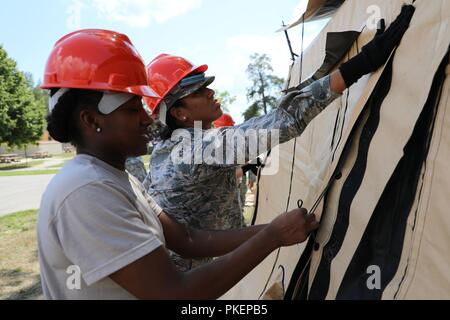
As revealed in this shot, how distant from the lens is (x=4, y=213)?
30.9ft

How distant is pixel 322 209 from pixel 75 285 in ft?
3.37

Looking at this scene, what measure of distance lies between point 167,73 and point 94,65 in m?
0.91

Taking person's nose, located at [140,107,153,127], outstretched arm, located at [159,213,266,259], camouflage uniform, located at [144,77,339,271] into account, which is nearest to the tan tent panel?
camouflage uniform, located at [144,77,339,271]

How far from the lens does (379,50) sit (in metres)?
1.52

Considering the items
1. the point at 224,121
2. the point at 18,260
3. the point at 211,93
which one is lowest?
the point at 18,260

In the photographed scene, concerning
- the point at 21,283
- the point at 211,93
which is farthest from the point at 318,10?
the point at 21,283

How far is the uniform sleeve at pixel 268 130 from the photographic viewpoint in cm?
162

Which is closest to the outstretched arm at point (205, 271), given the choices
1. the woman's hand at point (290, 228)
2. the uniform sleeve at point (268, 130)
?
the woman's hand at point (290, 228)

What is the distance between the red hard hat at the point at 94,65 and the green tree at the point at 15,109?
30.2 m

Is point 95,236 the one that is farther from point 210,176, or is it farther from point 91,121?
point 210,176

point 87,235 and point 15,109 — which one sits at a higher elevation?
point 15,109

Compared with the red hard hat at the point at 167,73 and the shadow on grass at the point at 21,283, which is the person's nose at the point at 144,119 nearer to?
the red hard hat at the point at 167,73

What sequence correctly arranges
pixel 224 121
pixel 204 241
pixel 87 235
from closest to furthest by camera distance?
pixel 87 235 < pixel 204 241 < pixel 224 121

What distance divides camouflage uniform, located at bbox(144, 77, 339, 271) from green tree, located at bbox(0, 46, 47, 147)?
2981cm
